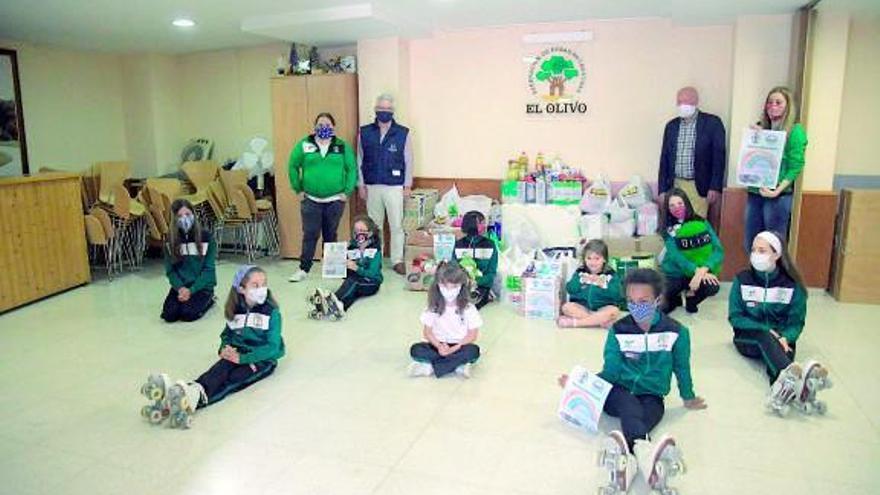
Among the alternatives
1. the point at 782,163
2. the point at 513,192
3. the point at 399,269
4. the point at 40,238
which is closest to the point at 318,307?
the point at 399,269

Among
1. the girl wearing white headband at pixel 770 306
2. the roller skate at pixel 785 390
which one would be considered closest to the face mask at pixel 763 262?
the girl wearing white headband at pixel 770 306

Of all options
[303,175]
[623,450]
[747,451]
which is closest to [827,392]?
[747,451]

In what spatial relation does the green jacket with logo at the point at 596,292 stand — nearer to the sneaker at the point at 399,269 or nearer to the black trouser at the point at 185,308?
the sneaker at the point at 399,269

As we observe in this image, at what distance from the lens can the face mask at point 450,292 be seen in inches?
143

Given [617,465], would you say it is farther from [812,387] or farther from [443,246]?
[443,246]

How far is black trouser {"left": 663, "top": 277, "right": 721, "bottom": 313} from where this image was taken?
475 cm

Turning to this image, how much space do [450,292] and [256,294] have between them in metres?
1.03

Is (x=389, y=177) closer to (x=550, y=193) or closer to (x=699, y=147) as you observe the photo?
(x=550, y=193)

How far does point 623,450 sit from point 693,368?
1.51m

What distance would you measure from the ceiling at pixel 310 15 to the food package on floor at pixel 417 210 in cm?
154

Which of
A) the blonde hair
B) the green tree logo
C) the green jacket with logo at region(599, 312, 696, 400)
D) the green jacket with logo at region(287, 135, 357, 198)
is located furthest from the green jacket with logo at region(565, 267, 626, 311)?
the green jacket with logo at region(287, 135, 357, 198)

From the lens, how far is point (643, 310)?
9.61 feet

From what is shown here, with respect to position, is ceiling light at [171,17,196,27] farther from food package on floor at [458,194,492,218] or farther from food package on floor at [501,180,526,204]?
food package on floor at [501,180,526,204]

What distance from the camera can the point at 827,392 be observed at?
3408mm
